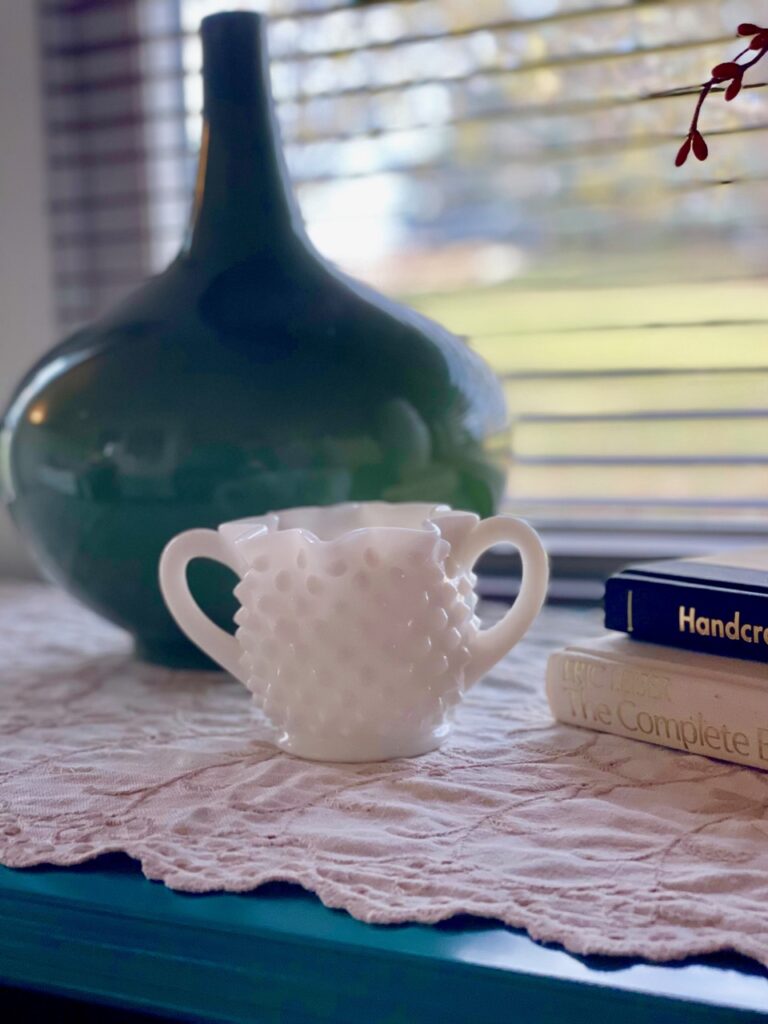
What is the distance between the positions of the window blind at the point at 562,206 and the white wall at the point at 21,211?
0.33 feet

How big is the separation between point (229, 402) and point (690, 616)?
308mm

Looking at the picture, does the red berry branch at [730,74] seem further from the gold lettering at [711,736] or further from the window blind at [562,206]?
the window blind at [562,206]

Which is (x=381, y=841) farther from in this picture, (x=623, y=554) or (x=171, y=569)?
(x=623, y=554)

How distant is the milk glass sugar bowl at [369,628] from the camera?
0.61m

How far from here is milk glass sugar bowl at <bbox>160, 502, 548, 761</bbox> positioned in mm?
613

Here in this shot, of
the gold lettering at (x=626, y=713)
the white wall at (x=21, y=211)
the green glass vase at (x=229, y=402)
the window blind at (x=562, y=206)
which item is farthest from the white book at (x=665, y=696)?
the white wall at (x=21, y=211)

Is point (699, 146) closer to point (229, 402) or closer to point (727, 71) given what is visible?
point (727, 71)

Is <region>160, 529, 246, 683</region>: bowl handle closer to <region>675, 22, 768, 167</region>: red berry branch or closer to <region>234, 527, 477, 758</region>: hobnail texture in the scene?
<region>234, 527, 477, 758</region>: hobnail texture

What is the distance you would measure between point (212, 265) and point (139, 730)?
0.32 meters

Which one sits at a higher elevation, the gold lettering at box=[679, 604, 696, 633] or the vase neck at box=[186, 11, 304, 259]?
the vase neck at box=[186, 11, 304, 259]

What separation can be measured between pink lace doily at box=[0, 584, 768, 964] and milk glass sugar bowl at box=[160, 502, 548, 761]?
19 millimetres

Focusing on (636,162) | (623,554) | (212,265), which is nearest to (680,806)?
(212,265)

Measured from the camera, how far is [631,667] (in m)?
0.66

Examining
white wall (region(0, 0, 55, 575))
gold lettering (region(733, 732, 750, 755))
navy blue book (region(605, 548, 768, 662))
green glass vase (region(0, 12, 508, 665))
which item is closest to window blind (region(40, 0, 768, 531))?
white wall (region(0, 0, 55, 575))
